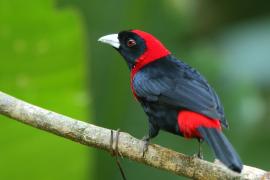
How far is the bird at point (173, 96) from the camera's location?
422 centimetres

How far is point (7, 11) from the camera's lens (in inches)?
204

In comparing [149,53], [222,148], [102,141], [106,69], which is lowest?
[106,69]

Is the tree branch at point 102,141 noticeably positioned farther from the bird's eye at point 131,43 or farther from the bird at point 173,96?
the bird's eye at point 131,43

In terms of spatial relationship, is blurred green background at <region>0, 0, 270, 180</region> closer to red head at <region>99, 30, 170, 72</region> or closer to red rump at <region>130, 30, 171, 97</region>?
red head at <region>99, 30, 170, 72</region>

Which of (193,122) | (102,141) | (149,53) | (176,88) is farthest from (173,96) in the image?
(149,53)

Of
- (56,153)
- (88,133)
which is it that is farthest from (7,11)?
(88,133)

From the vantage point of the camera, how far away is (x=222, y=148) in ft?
13.2

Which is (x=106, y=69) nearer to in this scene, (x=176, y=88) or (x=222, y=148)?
(x=176, y=88)

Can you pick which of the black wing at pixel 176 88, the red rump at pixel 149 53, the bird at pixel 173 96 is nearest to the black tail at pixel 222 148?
the bird at pixel 173 96

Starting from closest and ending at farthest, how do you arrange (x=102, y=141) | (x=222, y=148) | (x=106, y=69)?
(x=222, y=148) < (x=102, y=141) < (x=106, y=69)

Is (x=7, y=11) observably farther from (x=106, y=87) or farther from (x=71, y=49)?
(x=106, y=87)

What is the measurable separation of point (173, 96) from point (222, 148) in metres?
0.61

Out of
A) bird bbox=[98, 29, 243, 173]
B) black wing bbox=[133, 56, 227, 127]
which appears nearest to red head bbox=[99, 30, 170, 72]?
bird bbox=[98, 29, 243, 173]

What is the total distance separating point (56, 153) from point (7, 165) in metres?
0.33
